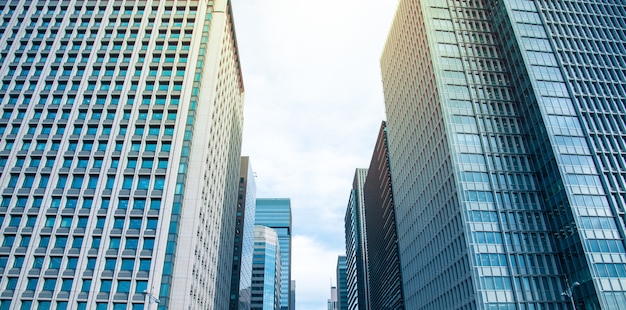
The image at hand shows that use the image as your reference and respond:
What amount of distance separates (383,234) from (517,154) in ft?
270

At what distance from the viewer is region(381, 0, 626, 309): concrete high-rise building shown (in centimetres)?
6328

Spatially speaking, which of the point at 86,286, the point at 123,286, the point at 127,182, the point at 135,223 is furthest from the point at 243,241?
the point at 86,286

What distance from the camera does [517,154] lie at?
76188 mm

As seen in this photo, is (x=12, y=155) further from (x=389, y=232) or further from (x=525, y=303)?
(x=389, y=232)

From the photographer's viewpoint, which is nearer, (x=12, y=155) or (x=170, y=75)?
(x=12, y=155)

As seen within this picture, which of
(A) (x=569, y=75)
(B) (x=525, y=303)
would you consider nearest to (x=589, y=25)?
(A) (x=569, y=75)

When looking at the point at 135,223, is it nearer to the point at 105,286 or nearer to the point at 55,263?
the point at 105,286

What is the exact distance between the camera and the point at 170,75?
75.4 metres

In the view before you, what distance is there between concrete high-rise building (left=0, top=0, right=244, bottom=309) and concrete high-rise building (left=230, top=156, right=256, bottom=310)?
1233 inches

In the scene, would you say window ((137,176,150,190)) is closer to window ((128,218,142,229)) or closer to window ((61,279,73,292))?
window ((128,218,142,229))

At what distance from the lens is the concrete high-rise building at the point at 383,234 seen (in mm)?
127650

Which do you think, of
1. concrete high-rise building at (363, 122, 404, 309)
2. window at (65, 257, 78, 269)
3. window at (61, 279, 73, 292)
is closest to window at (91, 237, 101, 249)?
window at (65, 257, 78, 269)

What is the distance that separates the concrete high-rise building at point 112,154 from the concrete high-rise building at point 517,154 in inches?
1623

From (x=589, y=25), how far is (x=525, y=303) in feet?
175
